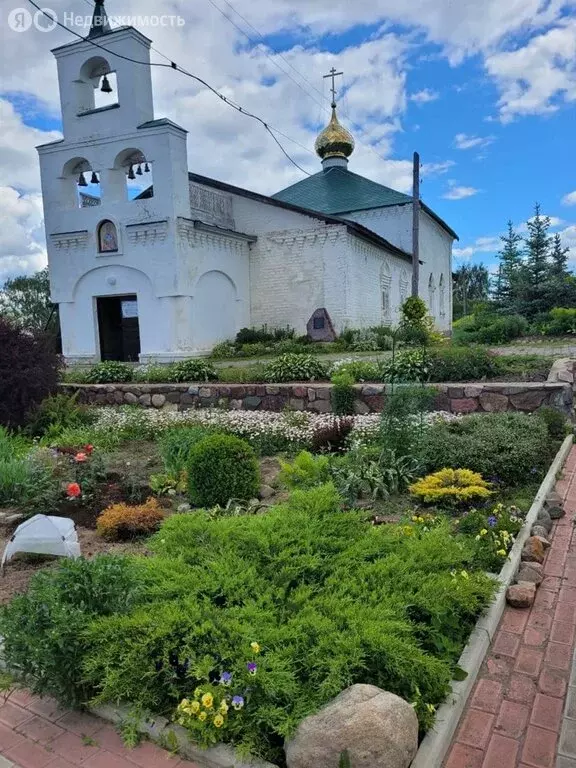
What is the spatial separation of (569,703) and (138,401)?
28.1 feet

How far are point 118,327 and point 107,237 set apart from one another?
268 cm

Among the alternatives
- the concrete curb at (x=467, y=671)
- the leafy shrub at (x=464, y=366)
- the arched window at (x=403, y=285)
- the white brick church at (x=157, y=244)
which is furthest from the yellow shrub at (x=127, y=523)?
the arched window at (x=403, y=285)

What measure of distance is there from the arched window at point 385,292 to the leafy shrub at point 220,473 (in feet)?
53.0

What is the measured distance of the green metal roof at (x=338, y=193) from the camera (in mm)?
22281

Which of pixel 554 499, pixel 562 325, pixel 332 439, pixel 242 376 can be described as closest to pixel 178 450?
pixel 332 439

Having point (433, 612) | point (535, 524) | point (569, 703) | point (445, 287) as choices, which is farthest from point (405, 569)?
point (445, 287)

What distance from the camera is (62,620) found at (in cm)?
217

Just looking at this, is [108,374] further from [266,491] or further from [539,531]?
[539,531]

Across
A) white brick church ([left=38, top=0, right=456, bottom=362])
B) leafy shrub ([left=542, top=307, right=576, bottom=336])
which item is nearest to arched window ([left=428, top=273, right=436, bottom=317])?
white brick church ([left=38, top=0, right=456, bottom=362])

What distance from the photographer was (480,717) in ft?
7.26

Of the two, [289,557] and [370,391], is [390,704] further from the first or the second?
[370,391]

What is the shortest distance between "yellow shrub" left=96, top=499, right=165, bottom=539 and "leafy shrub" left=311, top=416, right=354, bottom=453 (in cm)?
251

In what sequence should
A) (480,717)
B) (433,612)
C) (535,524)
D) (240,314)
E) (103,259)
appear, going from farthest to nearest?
(240,314) < (103,259) < (535,524) < (433,612) < (480,717)

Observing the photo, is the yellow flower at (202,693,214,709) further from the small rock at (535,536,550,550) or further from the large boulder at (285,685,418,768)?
the small rock at (535,536,550,550)
